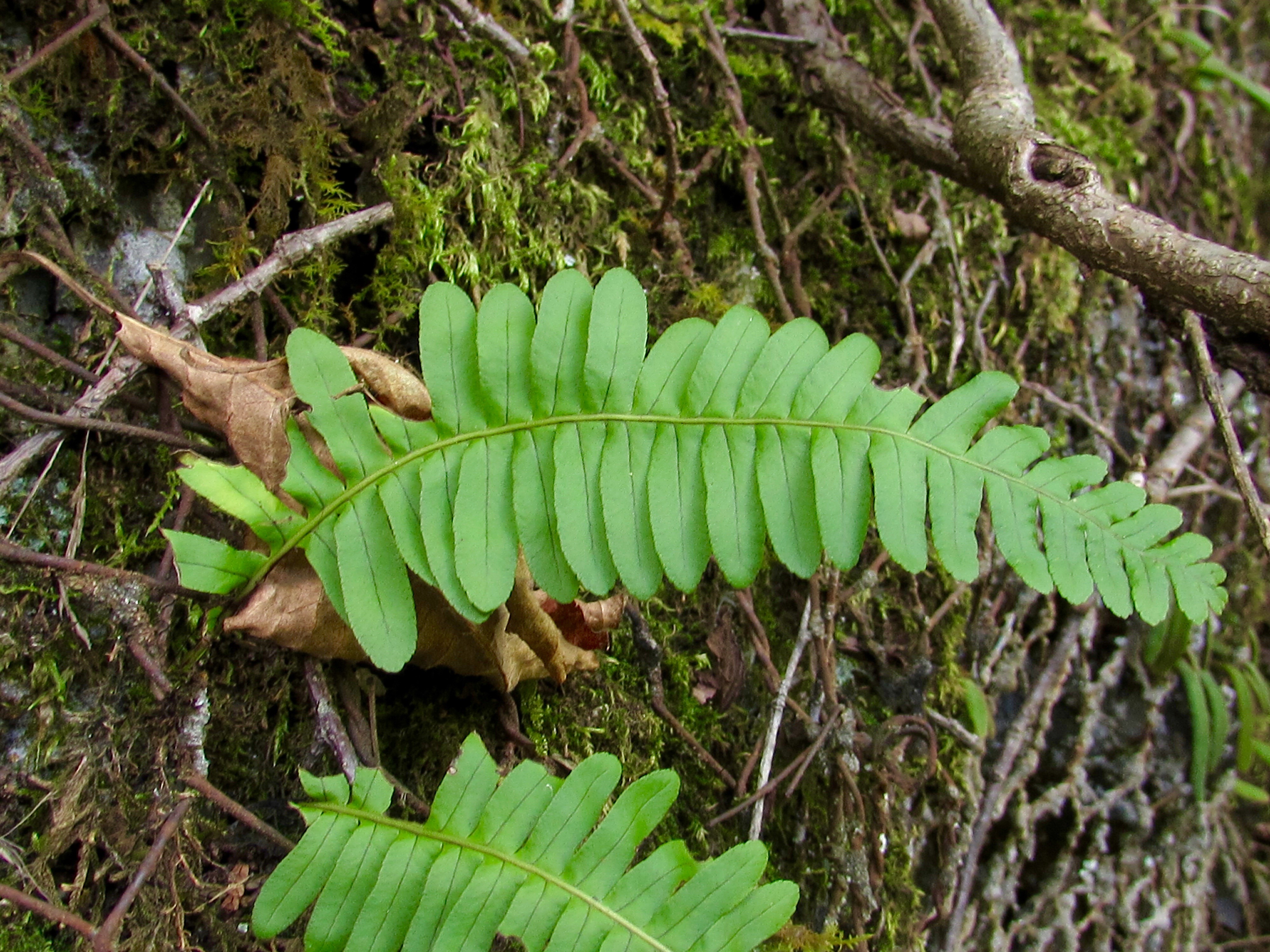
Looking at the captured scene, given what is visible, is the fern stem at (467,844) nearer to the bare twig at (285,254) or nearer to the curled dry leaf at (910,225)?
the bare twig at (285,254)

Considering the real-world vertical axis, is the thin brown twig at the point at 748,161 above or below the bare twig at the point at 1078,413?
above

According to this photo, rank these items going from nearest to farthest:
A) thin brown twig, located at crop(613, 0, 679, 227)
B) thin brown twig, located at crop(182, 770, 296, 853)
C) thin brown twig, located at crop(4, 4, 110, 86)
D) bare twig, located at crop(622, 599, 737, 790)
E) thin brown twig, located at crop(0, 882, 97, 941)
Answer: thin brown twig, located at crop(0, 882, 97, 941)
thin brown twig, located at crop(182, 770, 296, 853)
thin brown twig, located at crop(4, 4, 110, 86)
bare twig, located at crop(622, 599, 737, 790)
thin brown twig, located at crop(613, 0, 679, 227)

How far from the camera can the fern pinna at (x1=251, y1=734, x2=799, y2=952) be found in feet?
4.43

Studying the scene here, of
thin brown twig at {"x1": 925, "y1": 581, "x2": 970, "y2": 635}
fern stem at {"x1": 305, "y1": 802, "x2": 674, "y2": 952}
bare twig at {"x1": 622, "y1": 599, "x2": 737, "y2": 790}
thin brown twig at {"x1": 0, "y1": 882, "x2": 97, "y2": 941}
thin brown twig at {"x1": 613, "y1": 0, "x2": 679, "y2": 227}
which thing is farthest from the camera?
thin brown twig at {"x1": 925, "y1": 581, "x2": 970, "y2": 635}

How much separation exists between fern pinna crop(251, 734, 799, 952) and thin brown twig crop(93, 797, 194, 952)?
0.20 m

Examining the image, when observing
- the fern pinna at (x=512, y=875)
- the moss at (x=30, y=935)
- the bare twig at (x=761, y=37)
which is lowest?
the moss at (x=30, y=935)

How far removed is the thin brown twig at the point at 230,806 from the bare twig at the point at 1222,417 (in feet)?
5.94

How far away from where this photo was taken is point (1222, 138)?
3615 mm

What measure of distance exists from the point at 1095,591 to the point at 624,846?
186 centimetres

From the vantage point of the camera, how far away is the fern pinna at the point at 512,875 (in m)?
1.35

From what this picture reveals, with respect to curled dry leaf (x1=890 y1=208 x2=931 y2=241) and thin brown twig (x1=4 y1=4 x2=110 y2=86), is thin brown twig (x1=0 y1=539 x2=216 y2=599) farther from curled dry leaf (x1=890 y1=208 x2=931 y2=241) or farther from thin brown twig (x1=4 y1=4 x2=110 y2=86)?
curled dry leaf (x1=890 y1=208 x2=931 y2=241)

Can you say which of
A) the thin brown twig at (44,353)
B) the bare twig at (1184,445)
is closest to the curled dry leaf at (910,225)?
the bare twig at (1184,445)

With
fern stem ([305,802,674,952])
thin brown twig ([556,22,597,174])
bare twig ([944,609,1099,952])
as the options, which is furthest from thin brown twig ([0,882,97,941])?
bare twig ([944,609,1099,952])

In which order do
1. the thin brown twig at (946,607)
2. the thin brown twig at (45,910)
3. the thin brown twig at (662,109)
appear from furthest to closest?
the thin brown twig at (946,607) < the thin brown twig at (662,109) < the thin brown twig at (45,910)
